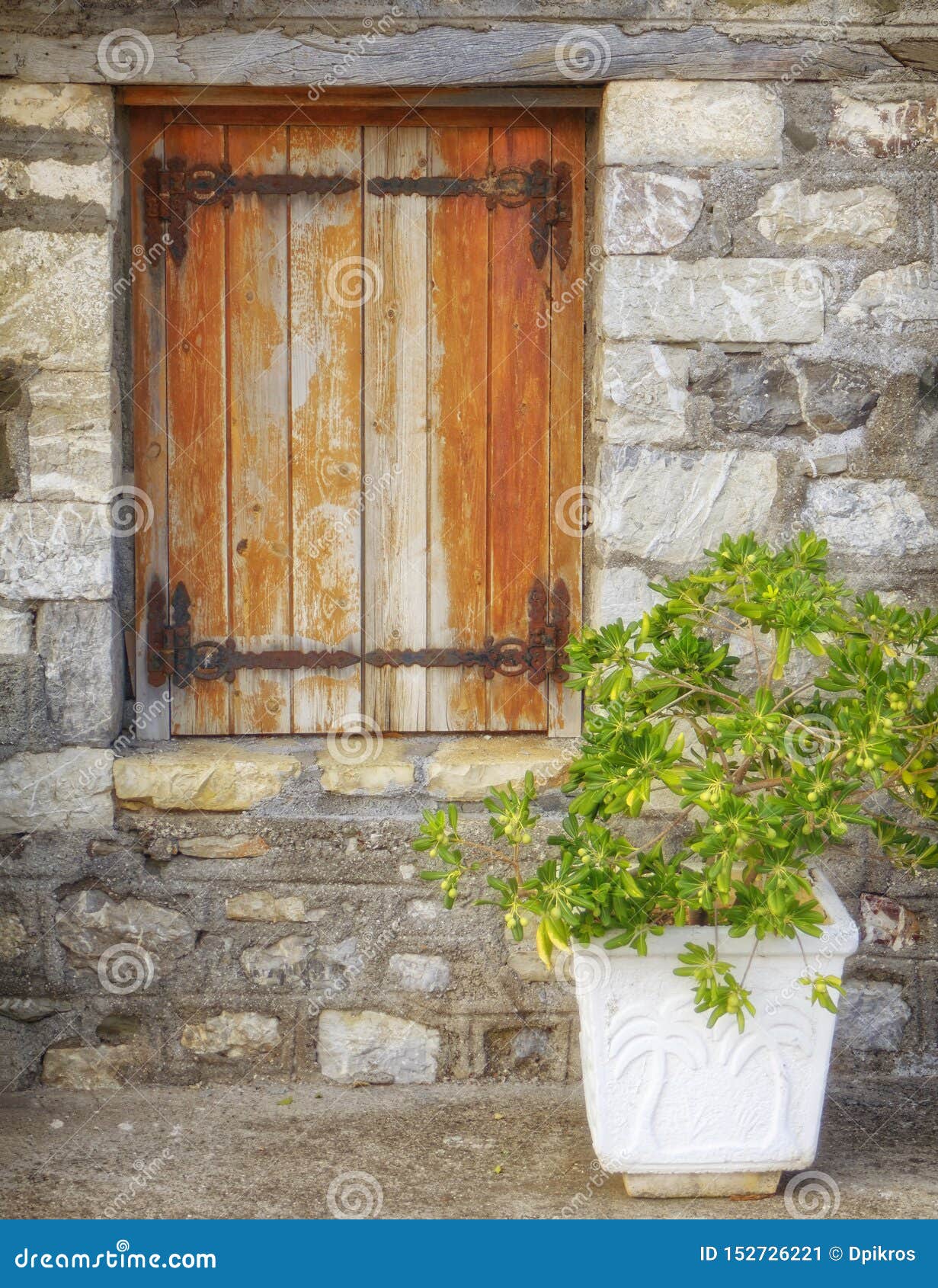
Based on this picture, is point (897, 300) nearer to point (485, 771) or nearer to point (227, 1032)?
point (485, 771)

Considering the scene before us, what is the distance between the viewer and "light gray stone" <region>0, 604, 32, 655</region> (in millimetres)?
2926

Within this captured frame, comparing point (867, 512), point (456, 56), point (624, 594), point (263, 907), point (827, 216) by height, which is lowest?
point (263, 907)

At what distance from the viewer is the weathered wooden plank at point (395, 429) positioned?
10.0 ft

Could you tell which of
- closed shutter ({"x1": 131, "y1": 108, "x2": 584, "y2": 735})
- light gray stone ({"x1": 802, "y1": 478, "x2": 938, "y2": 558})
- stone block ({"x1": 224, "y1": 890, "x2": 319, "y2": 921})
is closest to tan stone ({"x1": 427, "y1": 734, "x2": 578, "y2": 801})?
closed shutter ({"x1": 131, "y1": 108, "x2": 584, "y2": 735})

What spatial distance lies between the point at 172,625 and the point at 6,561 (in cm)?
40

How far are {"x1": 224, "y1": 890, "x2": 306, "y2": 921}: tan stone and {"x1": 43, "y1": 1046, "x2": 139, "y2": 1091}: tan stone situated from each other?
39cm

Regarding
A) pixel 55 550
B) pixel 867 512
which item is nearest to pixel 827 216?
pixel 867 512

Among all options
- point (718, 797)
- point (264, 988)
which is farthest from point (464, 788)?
point (718, 797)

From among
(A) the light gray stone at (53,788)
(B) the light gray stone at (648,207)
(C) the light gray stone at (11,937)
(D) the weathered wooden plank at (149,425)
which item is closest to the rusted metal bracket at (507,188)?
(B) the light gray stone at (648,207)

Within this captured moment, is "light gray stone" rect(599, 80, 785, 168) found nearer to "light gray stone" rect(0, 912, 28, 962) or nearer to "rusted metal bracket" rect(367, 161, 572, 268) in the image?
"rusted metal bracket" rect(367, 161, 572, 268)

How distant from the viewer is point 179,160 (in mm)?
3016

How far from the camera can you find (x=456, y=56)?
281 cm

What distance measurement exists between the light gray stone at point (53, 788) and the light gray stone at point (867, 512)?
165 cm

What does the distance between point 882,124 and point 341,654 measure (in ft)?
5.41
